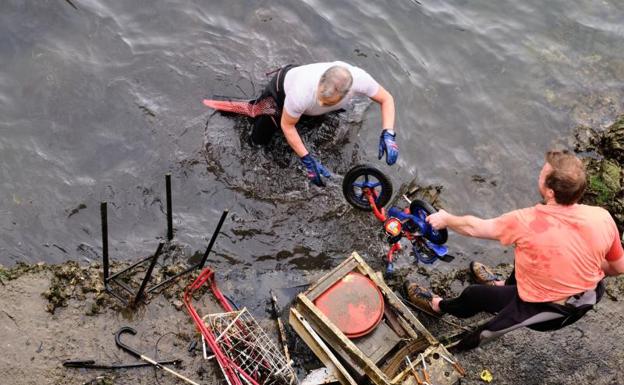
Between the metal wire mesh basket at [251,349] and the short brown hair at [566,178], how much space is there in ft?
8.79

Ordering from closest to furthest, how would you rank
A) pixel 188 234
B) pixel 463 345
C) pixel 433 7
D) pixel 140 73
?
pixel 463 345
pixel 188 234
pixel 140 73
pixel 433 7

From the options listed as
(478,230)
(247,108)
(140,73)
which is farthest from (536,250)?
(140,73)

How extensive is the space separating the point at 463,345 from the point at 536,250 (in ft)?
4.84

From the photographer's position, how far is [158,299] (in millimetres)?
5523

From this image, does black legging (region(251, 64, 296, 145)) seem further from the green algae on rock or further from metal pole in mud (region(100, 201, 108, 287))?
the green algae on rock

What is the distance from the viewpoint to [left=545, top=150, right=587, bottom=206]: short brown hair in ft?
13.5

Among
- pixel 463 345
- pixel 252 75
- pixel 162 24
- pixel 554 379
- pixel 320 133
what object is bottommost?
pixel 554 379

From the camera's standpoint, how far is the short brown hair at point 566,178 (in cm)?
411

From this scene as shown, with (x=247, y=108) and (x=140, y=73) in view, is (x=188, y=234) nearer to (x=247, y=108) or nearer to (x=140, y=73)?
(x=247, y=108)

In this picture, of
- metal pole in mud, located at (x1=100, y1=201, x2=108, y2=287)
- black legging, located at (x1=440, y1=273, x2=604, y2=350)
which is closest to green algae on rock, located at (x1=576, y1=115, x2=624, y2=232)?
black legging, located at (x1=440, y1=273, x2=604, y2=350)

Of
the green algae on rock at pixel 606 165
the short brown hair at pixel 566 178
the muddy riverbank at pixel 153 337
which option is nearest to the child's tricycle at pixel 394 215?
the muddy riverbank at pixel 153 337

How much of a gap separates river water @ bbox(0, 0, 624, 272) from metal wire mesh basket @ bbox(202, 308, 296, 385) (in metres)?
1.16

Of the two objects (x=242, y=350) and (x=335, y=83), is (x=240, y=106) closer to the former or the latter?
(x=335, y=83)

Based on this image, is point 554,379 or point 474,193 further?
point 474,193
